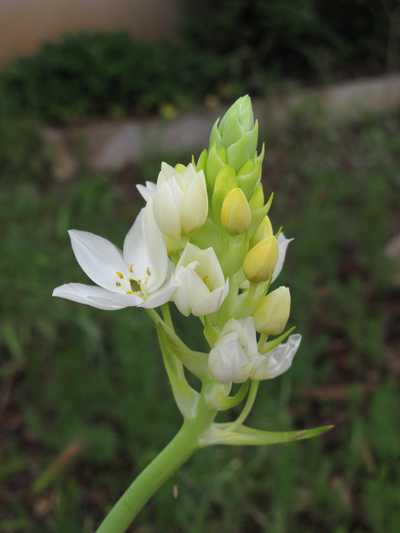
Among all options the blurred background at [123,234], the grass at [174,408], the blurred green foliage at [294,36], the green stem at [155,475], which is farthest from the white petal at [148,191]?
the blurred green foliage at [294,36]

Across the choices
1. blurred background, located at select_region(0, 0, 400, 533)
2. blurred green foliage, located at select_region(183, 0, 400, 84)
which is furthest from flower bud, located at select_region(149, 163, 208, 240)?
blurred green foliage, located at select_region(183, 0, 400, 84)

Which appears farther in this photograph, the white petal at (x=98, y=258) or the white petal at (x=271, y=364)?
the white petal at (x=98, y=258)

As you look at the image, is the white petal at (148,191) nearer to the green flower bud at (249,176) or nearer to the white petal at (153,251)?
the white petal at (153,251)

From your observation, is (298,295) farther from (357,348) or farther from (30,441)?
(30,441)

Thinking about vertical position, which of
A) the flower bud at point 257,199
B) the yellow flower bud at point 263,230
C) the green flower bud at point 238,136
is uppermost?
the green flower bud at point 238,136

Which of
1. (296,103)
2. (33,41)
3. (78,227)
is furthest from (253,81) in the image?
(78,227)

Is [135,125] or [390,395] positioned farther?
[135,125]

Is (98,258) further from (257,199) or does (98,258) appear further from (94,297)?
(257,199)

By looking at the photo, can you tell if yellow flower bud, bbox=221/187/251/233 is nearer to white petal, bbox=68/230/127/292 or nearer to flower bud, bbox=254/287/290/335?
flower bud, bbox=254/287/290/335
